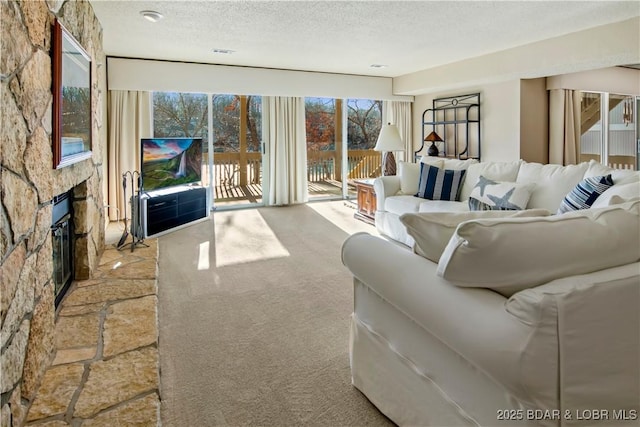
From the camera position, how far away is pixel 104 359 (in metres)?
2.11

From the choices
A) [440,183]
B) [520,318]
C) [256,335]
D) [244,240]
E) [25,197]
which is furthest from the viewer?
[244,240]

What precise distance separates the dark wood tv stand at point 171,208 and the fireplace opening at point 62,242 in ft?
4.91

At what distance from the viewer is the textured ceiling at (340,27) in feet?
12.4

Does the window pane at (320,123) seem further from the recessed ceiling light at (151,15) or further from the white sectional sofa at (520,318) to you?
the white sectional sofa at (520,318)

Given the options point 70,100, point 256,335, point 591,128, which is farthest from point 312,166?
point 256,335

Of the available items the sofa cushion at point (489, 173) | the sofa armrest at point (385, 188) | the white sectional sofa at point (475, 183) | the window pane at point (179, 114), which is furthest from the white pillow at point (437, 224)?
the window pane at point (179, 114)

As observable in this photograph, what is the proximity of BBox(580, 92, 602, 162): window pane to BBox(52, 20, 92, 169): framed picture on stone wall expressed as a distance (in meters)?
7.27

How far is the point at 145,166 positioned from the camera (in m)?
4.95

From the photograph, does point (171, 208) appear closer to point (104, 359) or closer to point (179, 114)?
point (179, 114)

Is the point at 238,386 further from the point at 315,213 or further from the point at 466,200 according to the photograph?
the point at 315,213

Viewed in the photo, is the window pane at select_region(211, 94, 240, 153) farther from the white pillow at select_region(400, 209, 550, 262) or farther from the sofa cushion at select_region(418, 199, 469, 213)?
the white pillow at select_region(400, 209, 550, 262)

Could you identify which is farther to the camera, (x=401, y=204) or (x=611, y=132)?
(x=611, y=132)

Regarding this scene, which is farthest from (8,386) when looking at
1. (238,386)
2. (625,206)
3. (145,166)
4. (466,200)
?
(466,200)

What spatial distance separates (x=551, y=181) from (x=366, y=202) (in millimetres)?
2726
